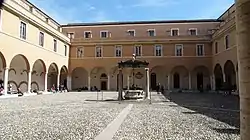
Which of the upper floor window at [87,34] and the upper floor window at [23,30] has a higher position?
the upper floor window at [87,34]

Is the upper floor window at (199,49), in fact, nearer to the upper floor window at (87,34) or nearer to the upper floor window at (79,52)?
the upper floor window at (79,52)

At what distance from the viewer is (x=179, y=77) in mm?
39656

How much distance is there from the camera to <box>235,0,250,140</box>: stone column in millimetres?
1828

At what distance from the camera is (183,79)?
3938 centimetres

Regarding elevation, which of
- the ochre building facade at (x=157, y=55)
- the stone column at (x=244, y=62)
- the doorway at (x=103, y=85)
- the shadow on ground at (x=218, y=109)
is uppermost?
the ochre building facade at (x=157, y=55)

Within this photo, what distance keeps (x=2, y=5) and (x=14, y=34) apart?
3208mm

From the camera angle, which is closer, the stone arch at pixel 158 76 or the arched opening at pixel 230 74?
the arched opening at pixel 230 74

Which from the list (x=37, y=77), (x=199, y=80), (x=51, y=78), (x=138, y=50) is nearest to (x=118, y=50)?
(x=138, y=50)

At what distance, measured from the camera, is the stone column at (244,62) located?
1828 mm

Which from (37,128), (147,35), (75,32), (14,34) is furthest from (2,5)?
(147,35)

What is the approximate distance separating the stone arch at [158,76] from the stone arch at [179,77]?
1.28 m

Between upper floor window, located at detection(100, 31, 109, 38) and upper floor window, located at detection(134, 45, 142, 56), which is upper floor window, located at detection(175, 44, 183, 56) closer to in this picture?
upper floor window, located at detection(134, 45, 142, 56)

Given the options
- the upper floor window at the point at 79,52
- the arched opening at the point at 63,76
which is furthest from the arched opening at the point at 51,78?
the upper floor window at the point at 79,52

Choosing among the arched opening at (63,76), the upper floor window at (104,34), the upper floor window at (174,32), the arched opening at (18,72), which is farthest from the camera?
the upper floor window at (104,34)
